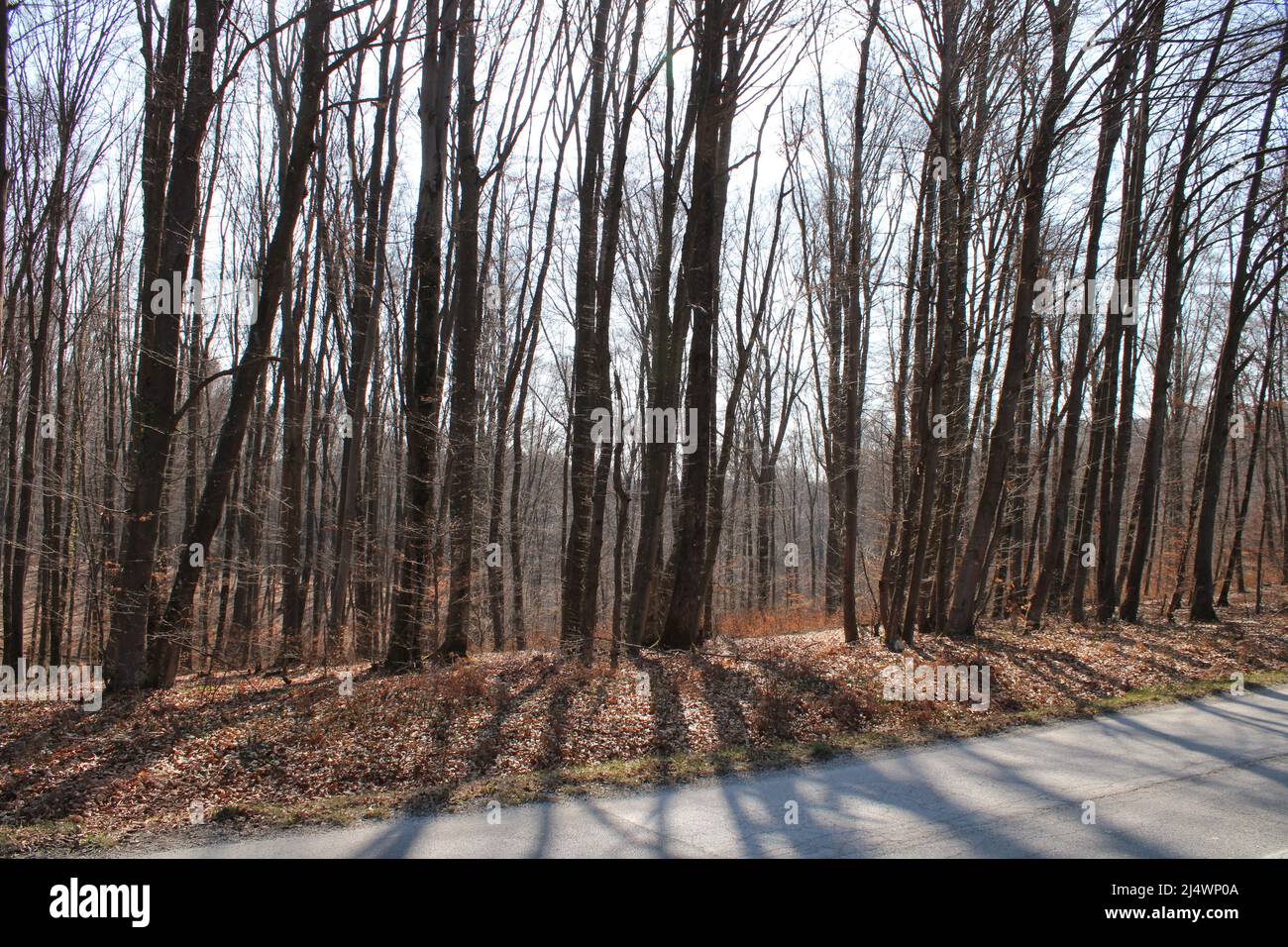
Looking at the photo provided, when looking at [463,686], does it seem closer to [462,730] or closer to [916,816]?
[462,730]

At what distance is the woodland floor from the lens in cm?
619

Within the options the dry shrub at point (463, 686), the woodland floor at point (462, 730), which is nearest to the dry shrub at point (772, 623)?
the woodland floor at point (462, 730)

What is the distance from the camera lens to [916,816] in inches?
228

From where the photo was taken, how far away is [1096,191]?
1841 centimetres

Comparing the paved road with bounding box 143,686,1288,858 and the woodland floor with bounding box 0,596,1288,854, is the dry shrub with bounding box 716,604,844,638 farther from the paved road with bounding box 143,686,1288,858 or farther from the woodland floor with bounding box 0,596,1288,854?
the paved road with bounding box 143,686,1288,858

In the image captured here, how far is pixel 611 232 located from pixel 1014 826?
1069 centimetres

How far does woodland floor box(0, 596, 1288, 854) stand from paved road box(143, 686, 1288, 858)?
554 millimetres

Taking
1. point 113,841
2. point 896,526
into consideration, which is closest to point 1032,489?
point 896,526

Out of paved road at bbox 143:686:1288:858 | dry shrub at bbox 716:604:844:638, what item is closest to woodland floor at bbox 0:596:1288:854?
paved road at bbox 143:686:1288:858

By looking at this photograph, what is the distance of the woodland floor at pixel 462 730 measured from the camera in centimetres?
619

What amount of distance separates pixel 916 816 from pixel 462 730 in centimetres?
440

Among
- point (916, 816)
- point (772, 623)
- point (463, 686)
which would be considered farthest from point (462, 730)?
point (772, 623)

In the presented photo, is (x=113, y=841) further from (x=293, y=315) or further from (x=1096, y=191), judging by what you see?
(x=1096, y=191)
